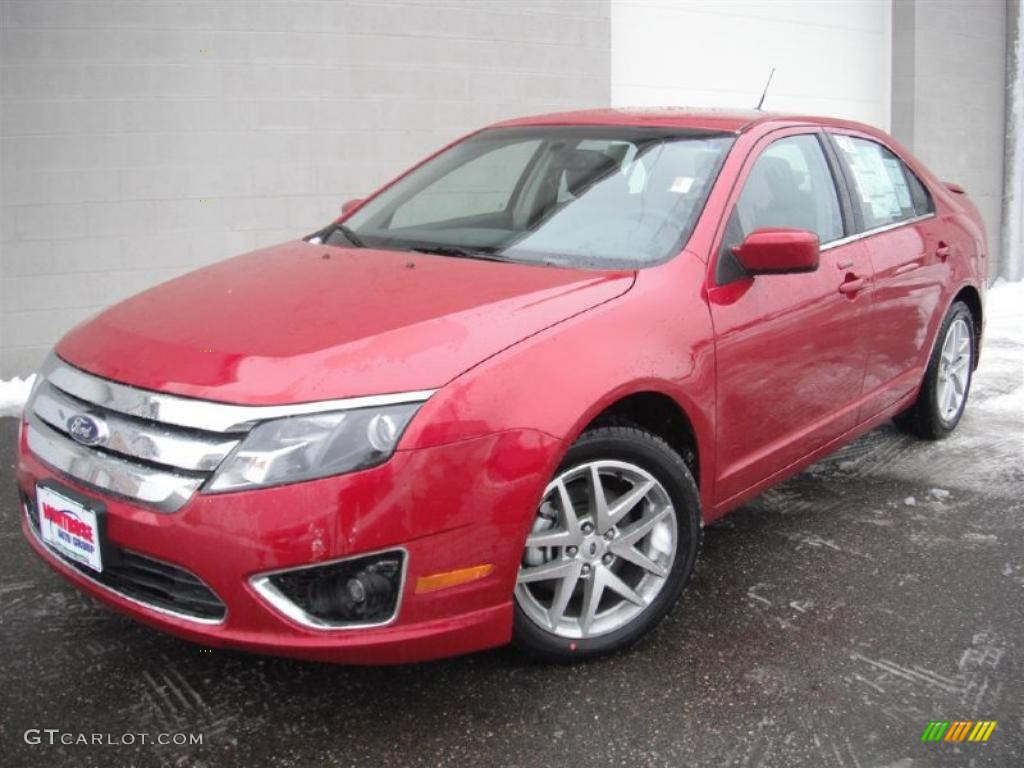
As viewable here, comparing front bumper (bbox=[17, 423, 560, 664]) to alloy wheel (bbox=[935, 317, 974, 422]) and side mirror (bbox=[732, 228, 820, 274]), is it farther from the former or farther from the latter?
alloy wheel (bbox=[935, 317, 974, 422])

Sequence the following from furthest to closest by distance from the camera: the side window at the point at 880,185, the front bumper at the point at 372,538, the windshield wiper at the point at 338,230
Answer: the side window at the point at 880,185 < the windshield wiper at the point at 338,230 < the front bumper at the point at 372,538

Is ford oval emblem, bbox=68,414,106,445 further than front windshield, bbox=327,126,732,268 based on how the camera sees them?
No

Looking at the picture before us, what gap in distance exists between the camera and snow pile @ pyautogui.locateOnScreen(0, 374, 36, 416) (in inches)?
223

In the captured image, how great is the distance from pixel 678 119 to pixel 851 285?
86 centimetres

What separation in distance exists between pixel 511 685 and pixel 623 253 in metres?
1.30

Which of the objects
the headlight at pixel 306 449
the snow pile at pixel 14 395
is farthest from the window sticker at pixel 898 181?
the snow pile at pixel 14 395

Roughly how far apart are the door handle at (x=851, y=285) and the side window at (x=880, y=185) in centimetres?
33

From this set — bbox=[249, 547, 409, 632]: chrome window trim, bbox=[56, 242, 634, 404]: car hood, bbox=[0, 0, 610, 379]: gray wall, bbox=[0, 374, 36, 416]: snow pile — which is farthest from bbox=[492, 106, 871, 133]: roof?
bbox=[0, 374, 36, 416]: snow pile

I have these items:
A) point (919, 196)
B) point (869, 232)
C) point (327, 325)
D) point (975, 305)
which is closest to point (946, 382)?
point (975, 305)

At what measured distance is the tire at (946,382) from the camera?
4.72m

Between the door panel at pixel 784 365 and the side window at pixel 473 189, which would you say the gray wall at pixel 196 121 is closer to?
the side window at pixel 473 189

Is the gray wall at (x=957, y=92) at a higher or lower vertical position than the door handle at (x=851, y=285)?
higher

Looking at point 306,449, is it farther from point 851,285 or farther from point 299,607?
point 851,285

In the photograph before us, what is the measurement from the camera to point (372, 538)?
2.33 meters
